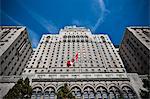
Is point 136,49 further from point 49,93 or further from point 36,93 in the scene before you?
point 36,93

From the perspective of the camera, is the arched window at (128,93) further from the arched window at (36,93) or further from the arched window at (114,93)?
the arched window at (36,93)

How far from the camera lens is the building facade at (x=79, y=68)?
4834cm

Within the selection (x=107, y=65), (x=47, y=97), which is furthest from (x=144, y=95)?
(x=107, y=65)

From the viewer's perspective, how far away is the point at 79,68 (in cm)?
6494

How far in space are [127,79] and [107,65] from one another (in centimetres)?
1536

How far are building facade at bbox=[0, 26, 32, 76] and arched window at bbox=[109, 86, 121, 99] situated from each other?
97.7 feet

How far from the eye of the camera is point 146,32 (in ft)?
217

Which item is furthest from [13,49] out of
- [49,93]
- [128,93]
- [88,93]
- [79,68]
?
[128,93]

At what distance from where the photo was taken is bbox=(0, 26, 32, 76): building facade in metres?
55.5

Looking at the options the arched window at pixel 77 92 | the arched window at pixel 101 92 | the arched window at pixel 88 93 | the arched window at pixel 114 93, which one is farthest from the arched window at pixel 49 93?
the arched window at pixel 114 93

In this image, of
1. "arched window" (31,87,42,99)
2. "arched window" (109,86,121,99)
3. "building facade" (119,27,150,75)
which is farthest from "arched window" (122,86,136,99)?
"arched window" (31,87,42,99)

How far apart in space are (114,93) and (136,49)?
21.6 m

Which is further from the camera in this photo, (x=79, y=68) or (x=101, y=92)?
(x=79, y=68)

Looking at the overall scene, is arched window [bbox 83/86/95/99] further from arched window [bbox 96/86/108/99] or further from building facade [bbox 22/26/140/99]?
arched window [bbox 96/86/108/99]
